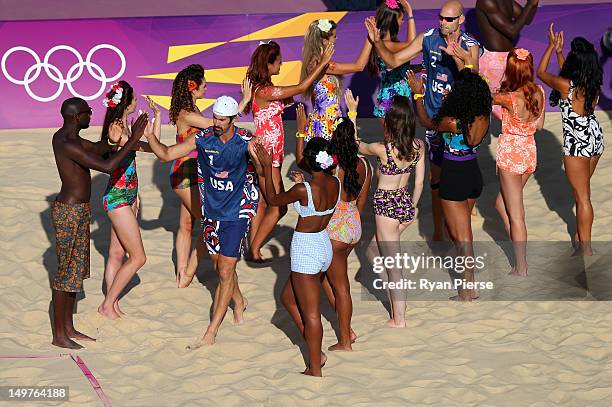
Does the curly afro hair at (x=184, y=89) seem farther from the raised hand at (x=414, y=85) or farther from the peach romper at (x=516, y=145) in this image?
the peach romper at (x=516, y=145)

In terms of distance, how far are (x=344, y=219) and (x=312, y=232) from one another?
618 mm

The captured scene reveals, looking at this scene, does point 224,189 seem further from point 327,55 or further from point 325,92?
point 325,92

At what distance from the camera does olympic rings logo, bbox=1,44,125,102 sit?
14.9m

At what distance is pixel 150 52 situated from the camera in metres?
15.0

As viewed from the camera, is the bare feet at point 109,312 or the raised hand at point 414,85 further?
the raised hand at point 414,85

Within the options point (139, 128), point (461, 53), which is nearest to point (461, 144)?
point (461, 53)

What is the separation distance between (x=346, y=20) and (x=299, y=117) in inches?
128

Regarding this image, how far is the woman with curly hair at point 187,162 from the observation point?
11008 millimetres

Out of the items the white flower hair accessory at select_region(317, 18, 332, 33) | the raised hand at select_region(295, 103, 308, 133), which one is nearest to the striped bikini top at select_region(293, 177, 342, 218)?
the raised hand at select_region(295, 103, 308, 133)

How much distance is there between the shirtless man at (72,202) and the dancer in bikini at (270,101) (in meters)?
1.75

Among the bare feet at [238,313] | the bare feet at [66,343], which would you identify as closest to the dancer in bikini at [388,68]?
the bare feet at [238,313]

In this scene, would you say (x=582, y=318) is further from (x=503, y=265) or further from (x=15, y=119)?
(x=15, y=119)

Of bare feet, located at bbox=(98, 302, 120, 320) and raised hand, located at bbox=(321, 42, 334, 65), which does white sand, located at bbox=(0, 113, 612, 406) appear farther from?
raised hand, located at bbox=(321, 42, 334, 65)

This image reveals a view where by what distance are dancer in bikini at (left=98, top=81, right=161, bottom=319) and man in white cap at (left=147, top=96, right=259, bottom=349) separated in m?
0.32
